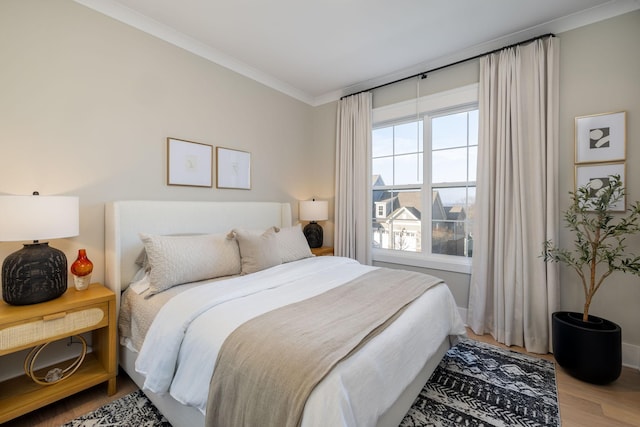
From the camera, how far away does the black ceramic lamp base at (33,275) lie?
1.62m

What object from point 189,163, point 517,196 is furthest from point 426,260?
point 189,163

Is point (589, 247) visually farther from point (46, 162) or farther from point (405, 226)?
point (46, 162)

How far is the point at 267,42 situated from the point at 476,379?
11.0ft

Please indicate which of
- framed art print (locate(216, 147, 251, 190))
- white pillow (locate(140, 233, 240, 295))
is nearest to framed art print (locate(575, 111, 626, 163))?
white pillow (locate(140, 233, 240, 295))

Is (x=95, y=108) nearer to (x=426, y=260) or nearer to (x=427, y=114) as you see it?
(x=427, y=114)

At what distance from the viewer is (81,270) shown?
1910 millimetres

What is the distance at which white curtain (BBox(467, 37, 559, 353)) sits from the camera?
2404mm

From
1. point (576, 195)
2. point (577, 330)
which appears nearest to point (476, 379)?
point (577, 330)

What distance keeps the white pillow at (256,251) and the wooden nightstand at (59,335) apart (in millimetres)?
918

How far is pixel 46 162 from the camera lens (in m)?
1.95

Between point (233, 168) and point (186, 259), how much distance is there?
135cm

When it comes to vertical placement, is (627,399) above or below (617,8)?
below

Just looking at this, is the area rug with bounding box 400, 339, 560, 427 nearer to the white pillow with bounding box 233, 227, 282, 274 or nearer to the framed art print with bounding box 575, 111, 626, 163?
the white pillow with bounding box 233, 227, 282, 274

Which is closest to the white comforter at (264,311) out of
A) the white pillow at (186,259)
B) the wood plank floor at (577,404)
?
the white pillow at (186,259)
